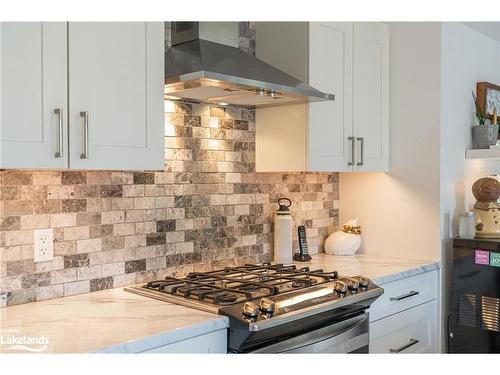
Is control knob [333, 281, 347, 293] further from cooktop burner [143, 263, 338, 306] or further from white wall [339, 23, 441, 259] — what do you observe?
white wall [339, 23, 441, 259]

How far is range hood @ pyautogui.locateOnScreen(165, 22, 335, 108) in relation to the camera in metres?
2.38

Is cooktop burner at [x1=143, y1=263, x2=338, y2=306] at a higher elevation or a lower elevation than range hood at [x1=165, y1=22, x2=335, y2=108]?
lower

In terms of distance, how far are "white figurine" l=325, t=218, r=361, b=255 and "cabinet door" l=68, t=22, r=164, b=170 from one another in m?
1.60

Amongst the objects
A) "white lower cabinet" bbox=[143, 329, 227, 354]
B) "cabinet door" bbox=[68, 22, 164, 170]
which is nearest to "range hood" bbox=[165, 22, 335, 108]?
"cabinet door" bbox=[68, 22, 164, 170]

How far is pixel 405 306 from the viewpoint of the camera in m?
3.06

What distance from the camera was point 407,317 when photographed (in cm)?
308

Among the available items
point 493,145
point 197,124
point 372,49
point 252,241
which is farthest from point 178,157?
point 493,145

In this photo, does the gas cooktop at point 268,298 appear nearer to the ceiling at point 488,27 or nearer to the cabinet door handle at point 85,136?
the cabinet door handle at point 85,136

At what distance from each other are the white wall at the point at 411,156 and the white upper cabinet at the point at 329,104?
0.09 m

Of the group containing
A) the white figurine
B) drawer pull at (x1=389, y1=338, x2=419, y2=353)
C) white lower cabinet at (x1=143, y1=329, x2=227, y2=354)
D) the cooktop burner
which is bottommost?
drawer pull at (x1=389, y1=338, x2=419, y2=353)

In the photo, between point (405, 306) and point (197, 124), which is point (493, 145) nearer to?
point (405, 306)

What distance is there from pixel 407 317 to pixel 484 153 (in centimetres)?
115

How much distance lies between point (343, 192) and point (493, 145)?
3.18ft

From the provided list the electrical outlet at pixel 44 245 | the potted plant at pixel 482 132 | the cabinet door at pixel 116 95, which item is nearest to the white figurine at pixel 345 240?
the potted plant at pixel 482 132
